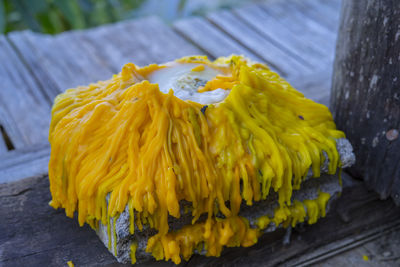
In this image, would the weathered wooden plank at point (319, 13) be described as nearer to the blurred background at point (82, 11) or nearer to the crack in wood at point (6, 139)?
the blurred background at point (82, 11)

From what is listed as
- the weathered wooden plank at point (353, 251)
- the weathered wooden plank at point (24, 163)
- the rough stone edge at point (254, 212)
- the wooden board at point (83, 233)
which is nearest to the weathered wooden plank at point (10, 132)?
the weathered wooden plank at point (24, 163)

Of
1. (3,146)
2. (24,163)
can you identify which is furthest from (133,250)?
(3,146)

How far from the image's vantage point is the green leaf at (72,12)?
4.81 metres

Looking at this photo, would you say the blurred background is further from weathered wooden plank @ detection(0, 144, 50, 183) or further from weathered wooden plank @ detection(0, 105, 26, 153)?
weathered wooden plank @ detection(0, 144, 50, 183)

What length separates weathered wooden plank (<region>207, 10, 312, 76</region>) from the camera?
12.5 ft

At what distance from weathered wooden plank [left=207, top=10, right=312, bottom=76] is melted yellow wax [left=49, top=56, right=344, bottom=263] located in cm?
179

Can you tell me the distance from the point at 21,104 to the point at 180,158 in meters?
1.98

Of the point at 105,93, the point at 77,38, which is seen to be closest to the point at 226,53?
the point at 77,38

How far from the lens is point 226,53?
397cm

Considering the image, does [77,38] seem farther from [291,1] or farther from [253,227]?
[253,227]

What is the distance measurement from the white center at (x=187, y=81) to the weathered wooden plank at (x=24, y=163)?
0.90 meters

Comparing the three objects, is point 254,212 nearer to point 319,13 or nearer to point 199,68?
point 199,68

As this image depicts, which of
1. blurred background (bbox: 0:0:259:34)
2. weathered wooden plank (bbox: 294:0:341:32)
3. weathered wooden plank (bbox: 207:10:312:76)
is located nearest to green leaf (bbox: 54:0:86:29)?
blurred background (bbox: 0:0:259:34)

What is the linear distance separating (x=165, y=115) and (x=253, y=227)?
0.71 meters
